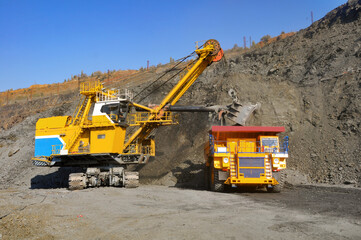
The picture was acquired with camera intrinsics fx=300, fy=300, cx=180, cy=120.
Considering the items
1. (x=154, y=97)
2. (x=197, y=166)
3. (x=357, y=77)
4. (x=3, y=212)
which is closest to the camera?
(x=3, y=212)

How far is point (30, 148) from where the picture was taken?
2588 centimetres

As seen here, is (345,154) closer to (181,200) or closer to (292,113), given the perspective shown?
(292,113)

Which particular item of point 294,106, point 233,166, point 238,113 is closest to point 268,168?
point 233,166

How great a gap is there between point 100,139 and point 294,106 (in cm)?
A: 1398

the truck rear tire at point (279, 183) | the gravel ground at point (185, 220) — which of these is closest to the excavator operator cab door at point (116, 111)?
the gravel ground at point (185, 220)

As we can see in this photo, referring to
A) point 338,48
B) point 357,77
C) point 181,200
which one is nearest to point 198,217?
point 181,200

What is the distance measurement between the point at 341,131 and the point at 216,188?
30.8 ft

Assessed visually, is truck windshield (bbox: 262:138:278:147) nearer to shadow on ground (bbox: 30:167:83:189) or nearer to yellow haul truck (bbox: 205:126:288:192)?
yellow haul truck (bbox: 205:126:288:192)

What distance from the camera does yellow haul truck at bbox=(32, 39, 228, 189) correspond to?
16078 mm

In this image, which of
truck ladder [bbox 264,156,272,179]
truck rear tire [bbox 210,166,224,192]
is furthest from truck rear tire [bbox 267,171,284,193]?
truck rear tire [bbox 210,166,224,192]

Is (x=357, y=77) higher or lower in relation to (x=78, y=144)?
higher

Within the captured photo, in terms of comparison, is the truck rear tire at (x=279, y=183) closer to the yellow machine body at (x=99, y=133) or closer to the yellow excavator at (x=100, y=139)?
the yellow excavator at (x=100, y=139)

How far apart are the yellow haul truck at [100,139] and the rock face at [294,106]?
3077 mm

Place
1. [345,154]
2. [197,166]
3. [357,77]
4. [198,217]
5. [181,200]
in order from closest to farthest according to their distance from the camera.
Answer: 1. [198,217]
2. [181,200]
3. [345,154]
4. [197,166]
5. [357,77]
